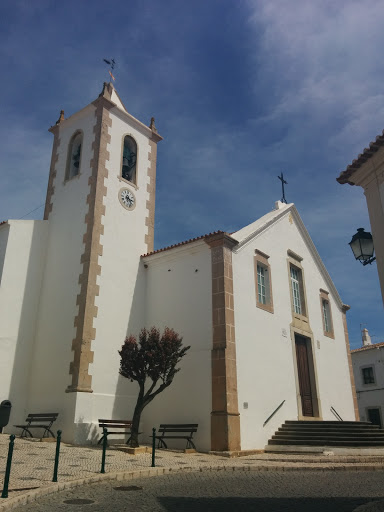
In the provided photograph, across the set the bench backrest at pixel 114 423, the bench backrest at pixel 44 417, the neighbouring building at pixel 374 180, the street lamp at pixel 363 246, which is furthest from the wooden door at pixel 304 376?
the street lamp at pixel 363 246

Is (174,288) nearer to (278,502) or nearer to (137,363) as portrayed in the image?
(137,363)

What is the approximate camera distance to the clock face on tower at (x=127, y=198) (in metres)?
16.5

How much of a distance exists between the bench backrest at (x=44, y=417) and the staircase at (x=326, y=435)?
6.16 meters

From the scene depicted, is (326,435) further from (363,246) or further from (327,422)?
(363,246)

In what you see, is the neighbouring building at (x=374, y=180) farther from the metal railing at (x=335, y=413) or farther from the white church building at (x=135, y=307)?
the metal railing at (x=335, y=413)

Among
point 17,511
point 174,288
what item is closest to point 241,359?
point 174,288

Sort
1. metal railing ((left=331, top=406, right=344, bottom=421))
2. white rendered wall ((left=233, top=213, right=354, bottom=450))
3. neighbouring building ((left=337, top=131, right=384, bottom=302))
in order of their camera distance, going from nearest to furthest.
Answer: neighbouring building ((left=337, top=131, right=384, bottom=302))
white rendered wall ((left=233, top=213, right=354, bottom=450))
metal railing ((left=331, top=406, right=344, bottom=421))

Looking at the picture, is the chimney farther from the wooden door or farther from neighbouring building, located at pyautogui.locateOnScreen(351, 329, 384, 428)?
the wooden door

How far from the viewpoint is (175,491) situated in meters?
6.82

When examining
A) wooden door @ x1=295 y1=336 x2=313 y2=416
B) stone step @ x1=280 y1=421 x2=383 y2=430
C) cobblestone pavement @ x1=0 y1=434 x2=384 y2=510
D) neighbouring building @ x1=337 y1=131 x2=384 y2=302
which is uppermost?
neighbouring building @ x1=337 y1=131 x2=384 y2=302

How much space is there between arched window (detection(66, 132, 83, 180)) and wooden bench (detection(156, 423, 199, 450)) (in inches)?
376

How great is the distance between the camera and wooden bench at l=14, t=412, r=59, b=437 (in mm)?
12570

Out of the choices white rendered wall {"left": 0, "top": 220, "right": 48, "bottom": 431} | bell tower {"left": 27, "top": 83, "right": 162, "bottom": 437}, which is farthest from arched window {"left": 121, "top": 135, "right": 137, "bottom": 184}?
white rendered wall {"left": 0, "top": 220, "right": 48, "bottom": 431}

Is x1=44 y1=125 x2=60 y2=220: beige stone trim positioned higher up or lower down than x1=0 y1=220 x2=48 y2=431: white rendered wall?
higher up
